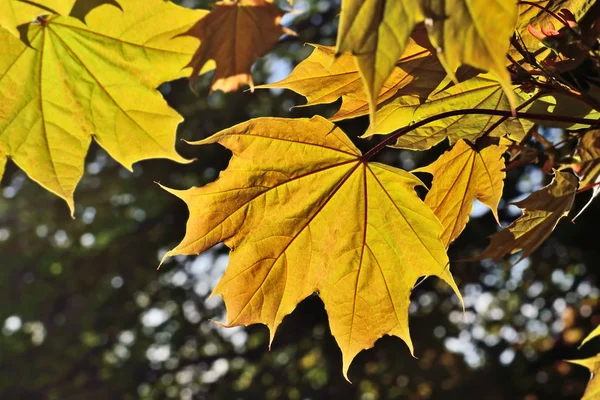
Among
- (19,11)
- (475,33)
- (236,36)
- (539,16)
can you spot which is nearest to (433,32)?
(475,33)

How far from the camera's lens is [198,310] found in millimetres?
6668

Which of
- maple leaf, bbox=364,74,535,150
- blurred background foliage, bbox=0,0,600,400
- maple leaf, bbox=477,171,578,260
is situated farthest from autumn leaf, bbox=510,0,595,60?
blurred background foliage, bbox=0,0,600,400

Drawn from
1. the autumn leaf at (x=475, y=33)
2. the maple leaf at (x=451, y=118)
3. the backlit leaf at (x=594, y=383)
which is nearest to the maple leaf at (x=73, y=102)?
the maple leaf at (x=451, y=118)

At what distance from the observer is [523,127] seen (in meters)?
0.89

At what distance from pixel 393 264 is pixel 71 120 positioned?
18.8 inches

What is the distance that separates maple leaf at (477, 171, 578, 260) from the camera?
0.74 m

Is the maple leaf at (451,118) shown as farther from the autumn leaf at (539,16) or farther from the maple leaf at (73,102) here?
the maple leaf at (73,102)

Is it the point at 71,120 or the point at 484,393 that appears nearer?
the point at 71,120

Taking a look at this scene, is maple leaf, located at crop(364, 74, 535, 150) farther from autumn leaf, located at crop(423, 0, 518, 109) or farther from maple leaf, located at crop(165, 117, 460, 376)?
autumn leaf, located at crop(423, 0, 518, 109)

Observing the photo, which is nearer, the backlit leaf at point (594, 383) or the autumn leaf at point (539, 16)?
the autumn leaf at point (539, 16)

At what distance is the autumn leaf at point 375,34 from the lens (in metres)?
0.48

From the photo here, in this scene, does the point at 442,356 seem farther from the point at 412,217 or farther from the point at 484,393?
the point at 412,217

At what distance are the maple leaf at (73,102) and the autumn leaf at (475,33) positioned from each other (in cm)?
41

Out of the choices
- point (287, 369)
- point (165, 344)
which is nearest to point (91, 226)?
point (165, 344)
